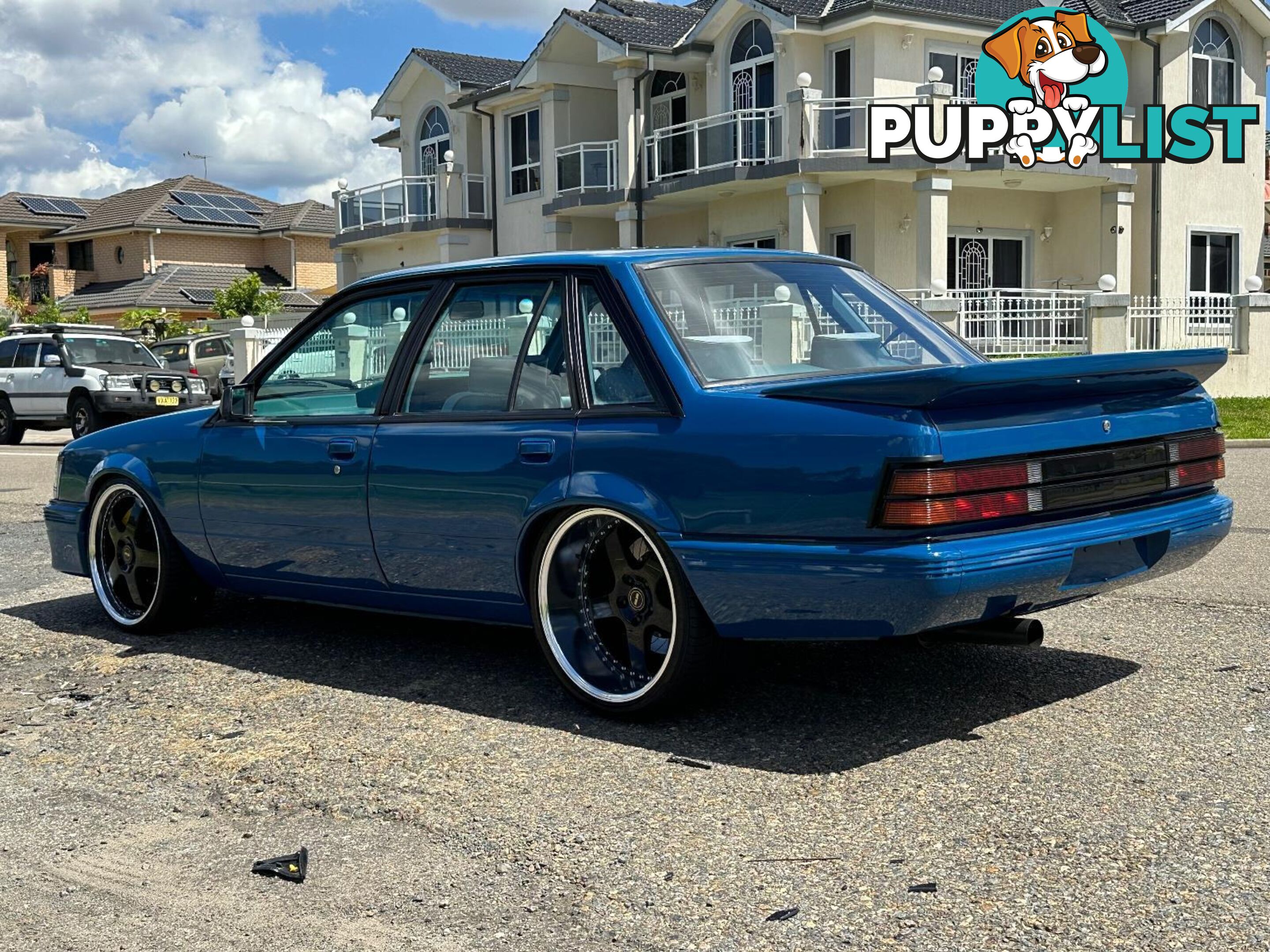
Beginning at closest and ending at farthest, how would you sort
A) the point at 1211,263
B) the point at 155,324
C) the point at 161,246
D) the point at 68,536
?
the point at 68,536, the point at 1211,263, the point at 155,324, the point at 161,246

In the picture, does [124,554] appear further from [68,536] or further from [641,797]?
[641,797]

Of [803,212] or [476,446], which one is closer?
[476,446]

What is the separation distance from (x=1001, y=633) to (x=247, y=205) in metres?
64.7

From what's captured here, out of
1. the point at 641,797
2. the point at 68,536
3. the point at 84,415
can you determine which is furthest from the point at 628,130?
the point at 641,797

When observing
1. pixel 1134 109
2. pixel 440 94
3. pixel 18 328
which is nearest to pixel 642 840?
pixel 18 328

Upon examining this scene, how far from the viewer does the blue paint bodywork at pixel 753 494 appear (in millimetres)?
4254

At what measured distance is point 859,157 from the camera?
1086 inches

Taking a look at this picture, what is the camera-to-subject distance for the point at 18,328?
1060 inches

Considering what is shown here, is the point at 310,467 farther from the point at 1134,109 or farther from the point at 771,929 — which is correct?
the point at 1134,109

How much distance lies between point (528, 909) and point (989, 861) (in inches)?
43.2

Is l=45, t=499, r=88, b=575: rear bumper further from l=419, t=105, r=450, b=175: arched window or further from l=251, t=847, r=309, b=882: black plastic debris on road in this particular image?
l=419, t=105, r=450, b=175: arched window

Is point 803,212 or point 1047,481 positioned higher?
point 803,212

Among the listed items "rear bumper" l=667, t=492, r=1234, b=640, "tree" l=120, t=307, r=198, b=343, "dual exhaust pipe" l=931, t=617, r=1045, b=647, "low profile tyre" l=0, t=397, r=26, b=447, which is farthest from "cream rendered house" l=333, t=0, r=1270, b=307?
"rear bumper" l=667, t=492, r=1234, b=640

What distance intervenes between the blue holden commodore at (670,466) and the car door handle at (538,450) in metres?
0.01
